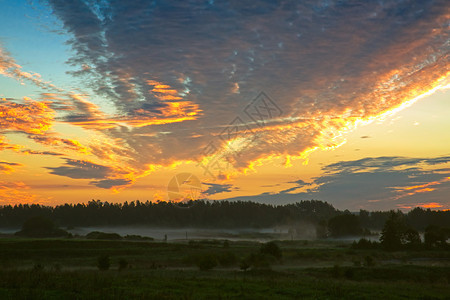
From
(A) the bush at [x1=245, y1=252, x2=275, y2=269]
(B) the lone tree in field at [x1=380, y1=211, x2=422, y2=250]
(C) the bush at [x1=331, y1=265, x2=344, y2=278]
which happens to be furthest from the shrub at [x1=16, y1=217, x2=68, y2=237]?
(C) the bush at [x1=331, y1=265, x2=344, y2=278]

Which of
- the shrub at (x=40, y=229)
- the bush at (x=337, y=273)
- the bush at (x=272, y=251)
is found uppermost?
the shrub at (x=40, y=229)

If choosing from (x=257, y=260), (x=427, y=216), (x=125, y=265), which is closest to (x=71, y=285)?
(x=125, y=265)

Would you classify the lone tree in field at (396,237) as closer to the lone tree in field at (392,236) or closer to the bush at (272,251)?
the lone tree in field at (392,236)

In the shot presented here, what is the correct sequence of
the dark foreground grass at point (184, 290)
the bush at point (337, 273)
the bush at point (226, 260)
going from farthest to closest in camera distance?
the bush at point (226, 260) < the bush at point (337, 273) < the dark foreground grass at point (184, 290)

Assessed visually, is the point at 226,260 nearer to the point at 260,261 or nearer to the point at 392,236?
the point at 260,261

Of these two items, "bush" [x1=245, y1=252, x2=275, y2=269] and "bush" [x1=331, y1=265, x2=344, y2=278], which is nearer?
"bush" [x1=331, y1=265, x2=344, y2=278]

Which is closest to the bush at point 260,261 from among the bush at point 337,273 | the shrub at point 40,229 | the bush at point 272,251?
the bush at point 272,251

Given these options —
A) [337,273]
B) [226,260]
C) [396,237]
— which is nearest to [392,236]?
[396,237]

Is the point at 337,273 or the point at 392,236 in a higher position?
the point at 392,236

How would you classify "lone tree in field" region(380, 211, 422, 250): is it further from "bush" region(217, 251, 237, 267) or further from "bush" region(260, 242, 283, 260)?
"bush" region(217, 251, 237, 267)

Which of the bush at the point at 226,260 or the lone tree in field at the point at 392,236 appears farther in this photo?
the lone tree in field at the point at 392,236

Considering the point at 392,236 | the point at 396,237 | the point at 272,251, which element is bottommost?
the point at 272,251

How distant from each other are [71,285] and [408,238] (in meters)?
83.7

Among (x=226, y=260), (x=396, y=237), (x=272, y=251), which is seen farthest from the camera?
(x=396, y=237)
